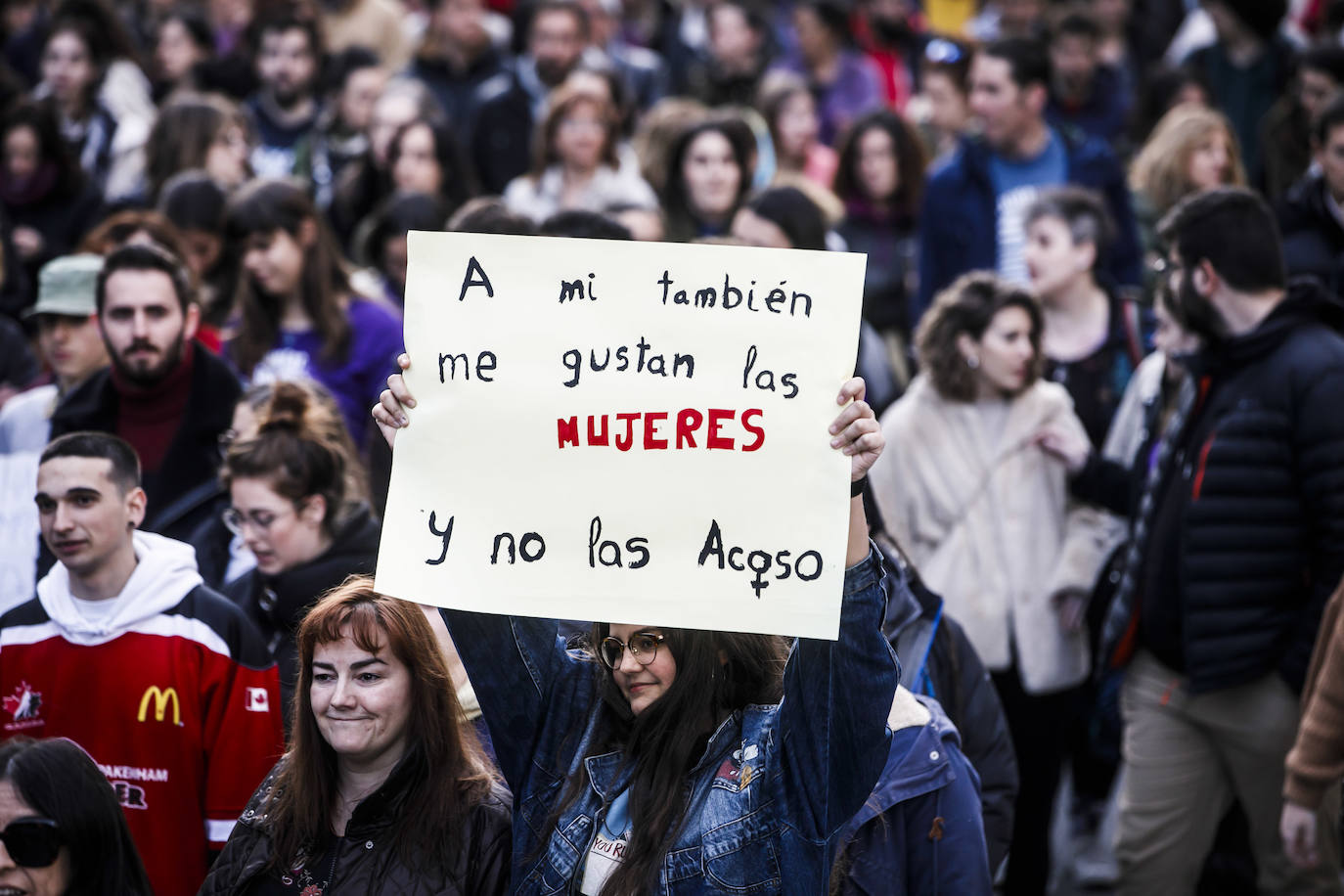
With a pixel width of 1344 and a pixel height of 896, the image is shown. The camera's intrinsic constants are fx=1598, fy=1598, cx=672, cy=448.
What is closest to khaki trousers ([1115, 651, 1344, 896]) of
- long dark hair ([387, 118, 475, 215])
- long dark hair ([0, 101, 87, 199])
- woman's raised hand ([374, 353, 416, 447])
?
woman's raised hand ([374, 353, 416, 447])

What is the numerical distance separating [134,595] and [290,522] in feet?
1.84

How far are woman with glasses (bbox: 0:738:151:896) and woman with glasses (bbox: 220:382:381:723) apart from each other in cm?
108

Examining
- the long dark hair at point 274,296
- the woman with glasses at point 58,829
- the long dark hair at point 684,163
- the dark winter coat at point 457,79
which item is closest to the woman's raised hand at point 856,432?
the woman with glasses at point 58,829

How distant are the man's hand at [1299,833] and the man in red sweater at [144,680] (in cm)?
277

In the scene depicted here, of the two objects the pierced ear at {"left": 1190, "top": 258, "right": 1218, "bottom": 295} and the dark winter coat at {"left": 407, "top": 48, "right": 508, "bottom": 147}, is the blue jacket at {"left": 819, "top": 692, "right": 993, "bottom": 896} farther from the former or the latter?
the dark winter coat at {"left": 407, "top": 48, "right": 508, "bottom": 147}

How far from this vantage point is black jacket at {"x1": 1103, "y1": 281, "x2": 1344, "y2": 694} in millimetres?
4688

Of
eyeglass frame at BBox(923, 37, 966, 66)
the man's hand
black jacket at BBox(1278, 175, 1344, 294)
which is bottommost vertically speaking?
the man's hand

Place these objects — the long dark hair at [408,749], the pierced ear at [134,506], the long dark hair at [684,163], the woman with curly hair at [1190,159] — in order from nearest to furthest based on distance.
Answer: the long dark hair at [408,749] → the pierced ear at [134,506] → the woman with curly hair at [1190,159] → the long dark hair at [684,163]

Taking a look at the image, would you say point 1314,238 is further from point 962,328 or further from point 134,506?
point 134,506

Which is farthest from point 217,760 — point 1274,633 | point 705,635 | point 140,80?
point 140,80

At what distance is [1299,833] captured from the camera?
4.46 meters

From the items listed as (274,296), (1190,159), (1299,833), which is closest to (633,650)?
(1299,833)

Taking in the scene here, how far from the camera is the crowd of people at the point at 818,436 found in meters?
3.23

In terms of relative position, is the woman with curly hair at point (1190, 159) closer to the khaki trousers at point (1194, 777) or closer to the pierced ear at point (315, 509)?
the khaki trousers at point (1194, 777)
